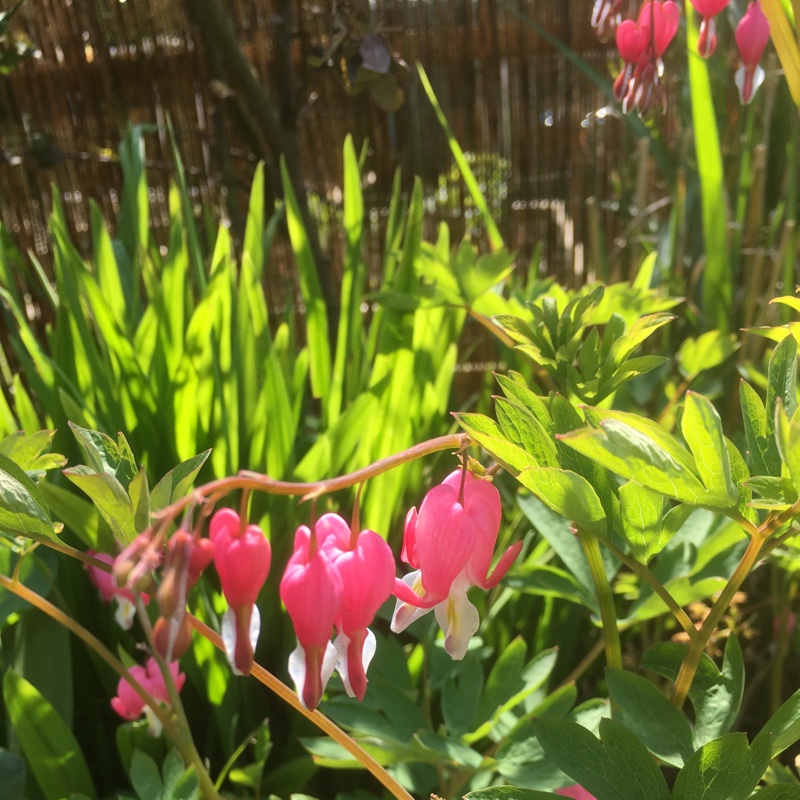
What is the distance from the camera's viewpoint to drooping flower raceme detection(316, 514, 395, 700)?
1.03 ft

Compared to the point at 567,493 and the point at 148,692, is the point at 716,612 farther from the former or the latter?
the point at 148,692

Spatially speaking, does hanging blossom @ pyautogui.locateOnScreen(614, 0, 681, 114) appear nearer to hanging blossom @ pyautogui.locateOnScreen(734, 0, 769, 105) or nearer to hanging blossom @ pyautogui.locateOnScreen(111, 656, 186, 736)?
hanging blossom @ pyautogui.locateOnScreen(734, 0, 769, 105)

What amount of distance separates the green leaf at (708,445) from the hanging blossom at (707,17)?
16.8 inches

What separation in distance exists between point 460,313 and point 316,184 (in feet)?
2.76

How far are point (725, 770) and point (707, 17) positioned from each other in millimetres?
555

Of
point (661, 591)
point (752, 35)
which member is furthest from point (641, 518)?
point (752, 35)

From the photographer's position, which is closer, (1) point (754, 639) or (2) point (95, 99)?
(1) point (754, 639)

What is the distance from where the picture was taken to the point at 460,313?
0.99 m

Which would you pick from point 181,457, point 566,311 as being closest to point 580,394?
point 566,311

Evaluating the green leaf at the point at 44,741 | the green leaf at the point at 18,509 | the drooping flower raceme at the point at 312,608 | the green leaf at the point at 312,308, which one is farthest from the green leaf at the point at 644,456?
the green leaf at the point at 312,308

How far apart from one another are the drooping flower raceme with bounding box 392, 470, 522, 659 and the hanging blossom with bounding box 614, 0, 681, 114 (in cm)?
43

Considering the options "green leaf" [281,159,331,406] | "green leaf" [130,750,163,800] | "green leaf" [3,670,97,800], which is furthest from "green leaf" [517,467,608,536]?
"green leaf" [281,159,331,406]

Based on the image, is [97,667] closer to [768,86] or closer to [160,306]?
[160,306]

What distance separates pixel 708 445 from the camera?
0.31 meters
